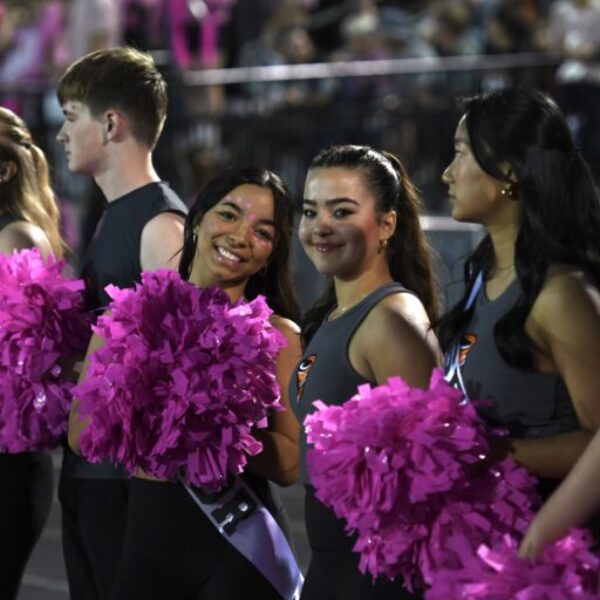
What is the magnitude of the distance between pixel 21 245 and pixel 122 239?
1.32 feet

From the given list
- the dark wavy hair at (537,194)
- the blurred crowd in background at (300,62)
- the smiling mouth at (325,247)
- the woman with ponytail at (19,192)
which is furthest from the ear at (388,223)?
the blurred crowd in background at (300,62)

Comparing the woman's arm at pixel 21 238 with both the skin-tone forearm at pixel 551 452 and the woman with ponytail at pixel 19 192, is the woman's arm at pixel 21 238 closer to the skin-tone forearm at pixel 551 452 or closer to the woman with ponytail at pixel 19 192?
the woman with ponytail at pixel 19 192

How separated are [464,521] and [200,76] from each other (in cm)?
934

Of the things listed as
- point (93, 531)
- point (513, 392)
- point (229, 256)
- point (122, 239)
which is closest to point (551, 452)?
point (513, 392)

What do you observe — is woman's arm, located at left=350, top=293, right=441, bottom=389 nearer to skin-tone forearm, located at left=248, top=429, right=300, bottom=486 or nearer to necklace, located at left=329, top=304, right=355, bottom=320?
necklace, located at left=329, top=304, right=355, bottom=320

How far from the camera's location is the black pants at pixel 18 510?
4.30m

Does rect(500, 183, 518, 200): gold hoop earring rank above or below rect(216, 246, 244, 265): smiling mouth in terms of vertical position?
above

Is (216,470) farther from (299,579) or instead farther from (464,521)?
(464,521)

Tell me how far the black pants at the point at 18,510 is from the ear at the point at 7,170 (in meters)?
0.80

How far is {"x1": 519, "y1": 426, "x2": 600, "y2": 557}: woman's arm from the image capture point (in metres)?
2.52

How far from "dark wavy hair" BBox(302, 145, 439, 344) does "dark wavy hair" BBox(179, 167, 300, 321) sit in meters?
0.33

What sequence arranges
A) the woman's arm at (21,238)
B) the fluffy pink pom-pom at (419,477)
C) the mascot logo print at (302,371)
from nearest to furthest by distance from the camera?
the fluffy pink pom-pom at (419,477) < the mascot logo print at (302,371) < the woman's arm at (21,238)

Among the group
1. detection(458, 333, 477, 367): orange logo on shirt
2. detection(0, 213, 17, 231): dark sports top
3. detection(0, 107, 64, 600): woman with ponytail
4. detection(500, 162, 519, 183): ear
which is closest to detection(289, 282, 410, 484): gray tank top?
detection(458, 333, 477, 367): orange logo on shirt

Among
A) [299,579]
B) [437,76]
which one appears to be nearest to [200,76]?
[437,76]
